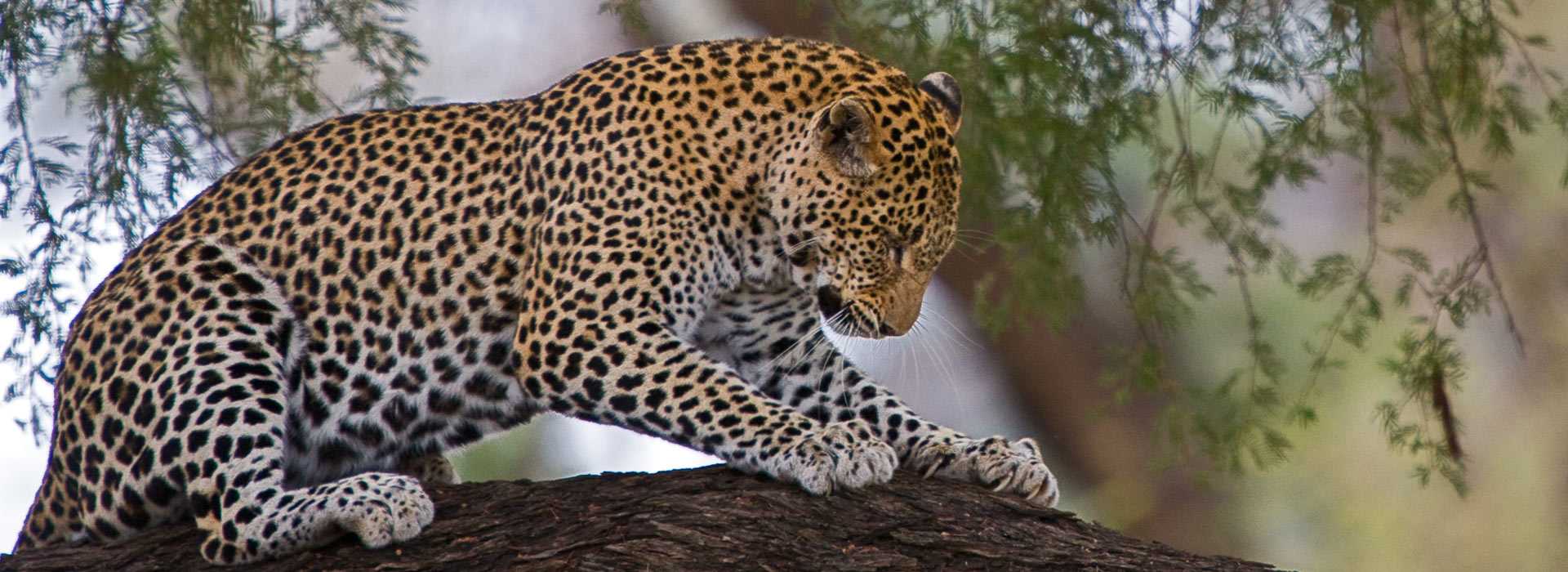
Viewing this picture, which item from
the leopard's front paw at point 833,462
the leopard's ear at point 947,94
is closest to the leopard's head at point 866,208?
the leopard's ear at point 947,94

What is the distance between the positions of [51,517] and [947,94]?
10.4 feet

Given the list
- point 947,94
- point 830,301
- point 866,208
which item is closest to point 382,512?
point 830,301

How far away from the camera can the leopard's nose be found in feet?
18.1

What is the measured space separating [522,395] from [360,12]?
96.1 inches

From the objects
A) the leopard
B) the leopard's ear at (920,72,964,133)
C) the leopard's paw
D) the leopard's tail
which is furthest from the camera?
the leopard's ear at (920,72,964,133)

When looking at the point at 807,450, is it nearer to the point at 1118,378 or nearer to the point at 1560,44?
the point at 1118,378

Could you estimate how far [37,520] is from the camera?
561 cm

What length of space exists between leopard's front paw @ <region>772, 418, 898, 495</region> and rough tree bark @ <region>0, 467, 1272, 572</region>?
0.04 m

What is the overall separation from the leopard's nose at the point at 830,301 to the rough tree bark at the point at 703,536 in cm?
64

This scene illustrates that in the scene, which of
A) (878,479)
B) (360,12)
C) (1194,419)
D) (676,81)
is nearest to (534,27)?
(360,12)

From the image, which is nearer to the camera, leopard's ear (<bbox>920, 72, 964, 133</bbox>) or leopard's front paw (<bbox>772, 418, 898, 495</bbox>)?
leopard's front paw (<bbox>772, 418, 898, 495</bbox>)

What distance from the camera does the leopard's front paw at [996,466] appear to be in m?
5.39

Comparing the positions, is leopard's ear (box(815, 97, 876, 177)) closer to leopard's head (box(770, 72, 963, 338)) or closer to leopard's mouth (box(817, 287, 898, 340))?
leopard's head (box(770, 72, 963, 338))

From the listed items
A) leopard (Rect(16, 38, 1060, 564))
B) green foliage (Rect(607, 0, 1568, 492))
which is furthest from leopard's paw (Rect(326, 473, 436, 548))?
green foliage (Rect(607, 0, 1568, 492))
